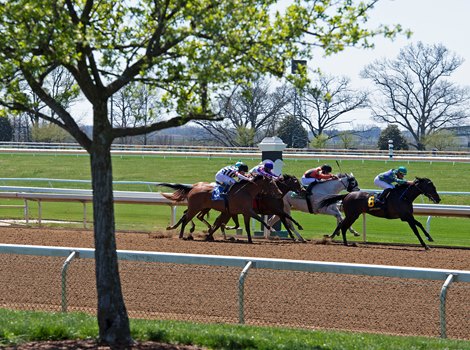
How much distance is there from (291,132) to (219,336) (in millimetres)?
44346

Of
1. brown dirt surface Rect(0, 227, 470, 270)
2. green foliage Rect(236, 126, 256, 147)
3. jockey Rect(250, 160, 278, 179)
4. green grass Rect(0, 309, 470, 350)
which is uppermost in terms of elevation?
green foliage Rect(236, 126, 256, 147)

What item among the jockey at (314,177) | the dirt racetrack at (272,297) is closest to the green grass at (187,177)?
the jockey at (314,177)

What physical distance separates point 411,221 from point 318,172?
105 inches

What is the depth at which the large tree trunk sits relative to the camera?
685 centimetres

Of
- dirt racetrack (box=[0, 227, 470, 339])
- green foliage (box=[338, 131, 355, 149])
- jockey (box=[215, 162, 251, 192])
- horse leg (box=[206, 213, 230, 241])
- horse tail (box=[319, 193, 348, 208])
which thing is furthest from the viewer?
green foliage (box=[338, 131, 355, 149])

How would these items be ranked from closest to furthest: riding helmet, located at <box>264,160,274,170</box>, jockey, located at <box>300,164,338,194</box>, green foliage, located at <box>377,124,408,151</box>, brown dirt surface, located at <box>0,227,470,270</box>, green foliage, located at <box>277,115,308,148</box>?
brown dirt surface, located at <box>0,227,470,270</box> → riding helmet, located at <box>264,160,274,170</box> → jockey, located at <box>300,164,338,194</box> → green foliage, located at <box>377,124,408,151</box> → green foliage, located at <box>277,115,308,148</box>

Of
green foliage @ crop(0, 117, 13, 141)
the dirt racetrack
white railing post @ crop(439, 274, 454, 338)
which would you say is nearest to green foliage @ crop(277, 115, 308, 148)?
green foliage @ crop(0, 117, 13, 141)

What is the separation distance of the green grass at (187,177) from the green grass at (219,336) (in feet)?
32.9

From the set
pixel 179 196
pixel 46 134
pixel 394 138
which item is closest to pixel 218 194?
pixel 179 196

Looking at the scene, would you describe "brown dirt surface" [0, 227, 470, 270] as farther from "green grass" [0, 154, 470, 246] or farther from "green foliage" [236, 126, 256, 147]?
"green foliage" [236, 126, 256, 147]

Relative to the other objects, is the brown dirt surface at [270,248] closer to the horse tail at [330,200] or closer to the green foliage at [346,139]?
the horse tail at [330,200]

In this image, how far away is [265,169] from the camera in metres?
17.0

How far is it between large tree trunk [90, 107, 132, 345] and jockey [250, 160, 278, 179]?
32.0ft

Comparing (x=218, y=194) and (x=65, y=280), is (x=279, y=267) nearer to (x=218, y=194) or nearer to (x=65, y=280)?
(x=65, y=280)
